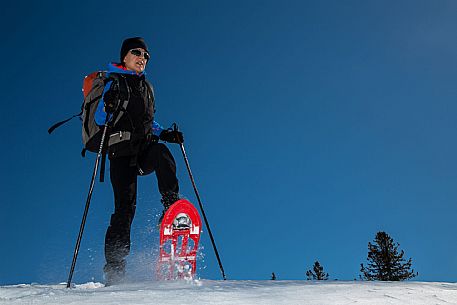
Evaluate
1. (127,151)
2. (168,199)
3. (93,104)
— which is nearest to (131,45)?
(93,104)

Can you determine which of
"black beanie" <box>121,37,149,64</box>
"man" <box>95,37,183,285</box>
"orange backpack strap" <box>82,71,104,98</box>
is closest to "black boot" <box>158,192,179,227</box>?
"man" <box>95,37,183,285</box>

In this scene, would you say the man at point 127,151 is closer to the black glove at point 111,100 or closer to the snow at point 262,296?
the black glove at point 111,100

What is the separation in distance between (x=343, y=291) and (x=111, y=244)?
2635 millimetres

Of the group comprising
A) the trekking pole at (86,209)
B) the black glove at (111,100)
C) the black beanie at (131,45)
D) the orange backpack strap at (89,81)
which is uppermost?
the black beanie at (131,45)

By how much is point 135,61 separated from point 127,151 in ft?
3.95

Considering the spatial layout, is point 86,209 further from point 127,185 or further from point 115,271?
point 115,271

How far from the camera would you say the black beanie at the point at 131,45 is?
5.12 metres

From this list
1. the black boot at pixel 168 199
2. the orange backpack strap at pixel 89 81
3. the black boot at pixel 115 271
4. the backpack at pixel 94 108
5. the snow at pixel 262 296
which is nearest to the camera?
the snow at pixel 262 296

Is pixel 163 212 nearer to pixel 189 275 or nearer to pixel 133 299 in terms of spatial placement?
pixel 189 275

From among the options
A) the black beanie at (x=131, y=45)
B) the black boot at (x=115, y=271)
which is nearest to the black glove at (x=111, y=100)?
the black beanie at (x=131, y=45)

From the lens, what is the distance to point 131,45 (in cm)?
513

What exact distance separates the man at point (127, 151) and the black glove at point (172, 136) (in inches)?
18.9

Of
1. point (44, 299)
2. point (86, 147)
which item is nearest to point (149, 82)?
point (86, 147)

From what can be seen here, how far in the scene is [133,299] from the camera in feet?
7.59
